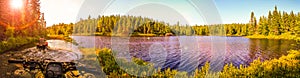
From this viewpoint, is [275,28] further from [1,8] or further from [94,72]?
[94,72]

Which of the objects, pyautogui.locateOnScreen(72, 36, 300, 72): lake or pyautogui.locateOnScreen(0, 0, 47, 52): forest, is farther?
pyautogui.locateOnScreen(0, 0, 47, 52): forest

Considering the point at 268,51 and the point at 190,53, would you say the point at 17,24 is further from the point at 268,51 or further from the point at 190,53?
the point at 268,51

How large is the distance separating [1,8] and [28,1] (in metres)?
25.2

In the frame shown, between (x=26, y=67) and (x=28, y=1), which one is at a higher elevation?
(x=28, y=1)

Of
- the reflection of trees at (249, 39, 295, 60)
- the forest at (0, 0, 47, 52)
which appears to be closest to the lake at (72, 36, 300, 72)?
the reflection of trees at (249, 39, 295, 60)

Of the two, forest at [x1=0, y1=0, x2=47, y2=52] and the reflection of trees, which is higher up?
forest at [x1=0, y1=0, x2=47, y2=52]

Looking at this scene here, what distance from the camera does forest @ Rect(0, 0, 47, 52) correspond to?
3620cm

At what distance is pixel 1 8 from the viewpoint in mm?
37250

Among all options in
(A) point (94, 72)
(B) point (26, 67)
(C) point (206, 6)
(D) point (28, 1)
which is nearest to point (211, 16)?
(C) point (206, 6)

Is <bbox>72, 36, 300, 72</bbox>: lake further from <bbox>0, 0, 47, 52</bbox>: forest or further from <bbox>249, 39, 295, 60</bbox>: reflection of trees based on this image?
<bbox>0, 0, 47, 52</bbox>: forest

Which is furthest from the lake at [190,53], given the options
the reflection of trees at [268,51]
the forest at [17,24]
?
the forest at [17,24]

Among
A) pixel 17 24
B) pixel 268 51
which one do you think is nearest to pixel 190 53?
pixel 268 51

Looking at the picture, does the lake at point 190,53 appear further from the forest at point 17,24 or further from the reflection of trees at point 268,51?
the forest at point 17,24

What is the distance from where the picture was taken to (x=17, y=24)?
160 ft
